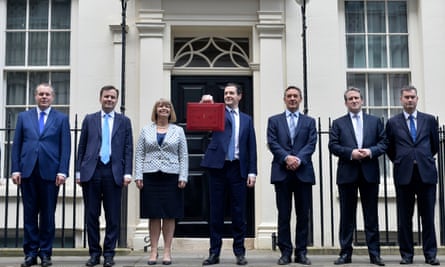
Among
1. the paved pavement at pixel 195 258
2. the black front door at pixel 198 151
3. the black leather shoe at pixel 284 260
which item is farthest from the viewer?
the black front door at pixel 198 151

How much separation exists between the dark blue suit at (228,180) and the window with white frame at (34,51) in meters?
3.65

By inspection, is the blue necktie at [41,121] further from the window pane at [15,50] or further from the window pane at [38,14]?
the window pane at [38,14]

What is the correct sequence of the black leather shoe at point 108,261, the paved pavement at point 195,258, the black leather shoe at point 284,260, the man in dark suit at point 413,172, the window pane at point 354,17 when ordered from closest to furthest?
the black leather shoe at point 108,261
the black leather shoe at point 284,260
the man in dark suit at point 413,172
the paved pavement at point 195,258
the window pane at point 354,17

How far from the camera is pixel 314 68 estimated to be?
372 inches

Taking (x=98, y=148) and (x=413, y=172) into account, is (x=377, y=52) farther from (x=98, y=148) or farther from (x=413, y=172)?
(x=98, y=148)

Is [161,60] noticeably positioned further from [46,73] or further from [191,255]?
[191,255]

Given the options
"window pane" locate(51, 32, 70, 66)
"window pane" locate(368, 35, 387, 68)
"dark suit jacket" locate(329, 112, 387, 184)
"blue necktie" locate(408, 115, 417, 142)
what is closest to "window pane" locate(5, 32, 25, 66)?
"window pane" locate(51, 32, 70, 66)

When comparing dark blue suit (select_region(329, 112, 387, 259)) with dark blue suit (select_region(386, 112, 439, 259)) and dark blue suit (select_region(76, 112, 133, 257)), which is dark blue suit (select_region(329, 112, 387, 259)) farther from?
dark blue suit (select_region(76, 112, 133, 257))

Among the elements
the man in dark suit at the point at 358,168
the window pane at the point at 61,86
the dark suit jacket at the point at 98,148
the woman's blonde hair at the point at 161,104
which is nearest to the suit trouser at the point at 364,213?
the man in dark suit at the point at 358,168

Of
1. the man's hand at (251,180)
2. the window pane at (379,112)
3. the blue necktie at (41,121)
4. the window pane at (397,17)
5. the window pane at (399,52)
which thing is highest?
the window pane at (397,17)

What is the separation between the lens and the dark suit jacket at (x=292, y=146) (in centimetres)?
679

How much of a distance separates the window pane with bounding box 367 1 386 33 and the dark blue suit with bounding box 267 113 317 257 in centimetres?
360

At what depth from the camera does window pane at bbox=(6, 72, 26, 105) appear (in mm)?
9609

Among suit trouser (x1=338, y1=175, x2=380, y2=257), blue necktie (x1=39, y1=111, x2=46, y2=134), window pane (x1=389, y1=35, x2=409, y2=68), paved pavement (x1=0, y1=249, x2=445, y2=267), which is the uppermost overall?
window pane (x1=389, y1=35, x2=409, y2=68)
